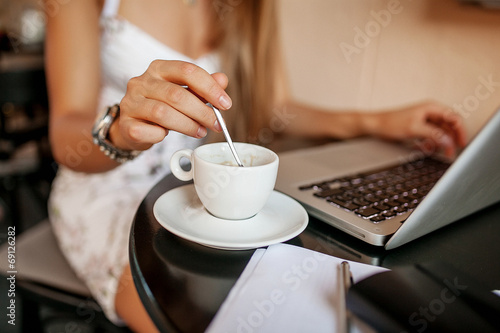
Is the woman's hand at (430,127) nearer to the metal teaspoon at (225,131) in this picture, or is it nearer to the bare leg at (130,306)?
the metal teaspoon at (225,131)

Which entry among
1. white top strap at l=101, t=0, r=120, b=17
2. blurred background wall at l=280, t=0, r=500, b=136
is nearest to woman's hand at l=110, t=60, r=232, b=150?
white top strap at l=101, t=0, r=120, b=17

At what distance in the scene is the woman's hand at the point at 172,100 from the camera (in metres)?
0.47

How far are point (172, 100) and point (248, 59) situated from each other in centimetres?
71

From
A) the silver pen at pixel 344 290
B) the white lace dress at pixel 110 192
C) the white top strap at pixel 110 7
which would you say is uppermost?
the silver pen at pixel 344 290

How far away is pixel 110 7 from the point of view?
96 cm

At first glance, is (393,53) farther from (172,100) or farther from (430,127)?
(172,100)

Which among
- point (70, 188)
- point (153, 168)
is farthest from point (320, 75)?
point (70, 188)

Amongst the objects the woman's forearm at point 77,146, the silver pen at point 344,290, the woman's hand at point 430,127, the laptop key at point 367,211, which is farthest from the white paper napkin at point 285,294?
the woman's hand at point 430,127

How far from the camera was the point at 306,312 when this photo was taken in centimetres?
34

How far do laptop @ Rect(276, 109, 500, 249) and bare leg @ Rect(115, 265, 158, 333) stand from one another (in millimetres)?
304

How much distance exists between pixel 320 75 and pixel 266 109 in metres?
0.38

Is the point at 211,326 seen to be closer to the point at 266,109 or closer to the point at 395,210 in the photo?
the point at 395,210

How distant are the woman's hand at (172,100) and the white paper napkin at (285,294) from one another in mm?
189

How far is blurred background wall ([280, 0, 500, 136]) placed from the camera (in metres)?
1.04
